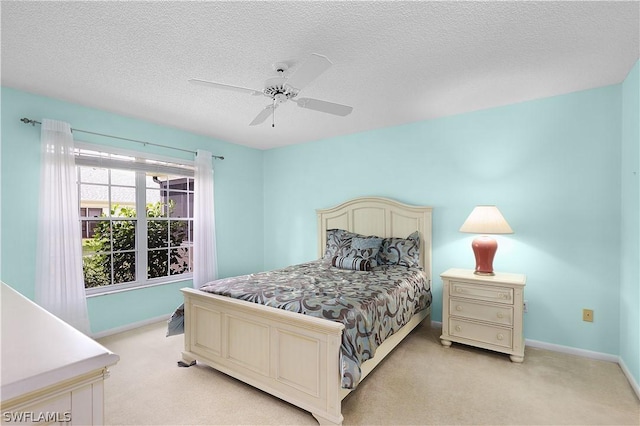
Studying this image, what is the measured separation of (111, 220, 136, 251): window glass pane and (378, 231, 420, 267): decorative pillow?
2917mm

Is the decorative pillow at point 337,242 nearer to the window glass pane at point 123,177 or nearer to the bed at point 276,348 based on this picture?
the bed at point 276,348

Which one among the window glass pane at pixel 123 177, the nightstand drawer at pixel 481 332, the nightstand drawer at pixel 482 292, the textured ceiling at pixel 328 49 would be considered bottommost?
the nightstand drawer at pixel 481 332

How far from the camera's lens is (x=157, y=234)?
4008 millimetres

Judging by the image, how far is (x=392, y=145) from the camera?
3967mm

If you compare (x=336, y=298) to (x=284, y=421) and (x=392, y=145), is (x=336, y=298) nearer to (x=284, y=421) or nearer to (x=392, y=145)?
(x=284, y=421)

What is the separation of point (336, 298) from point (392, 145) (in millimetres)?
2385

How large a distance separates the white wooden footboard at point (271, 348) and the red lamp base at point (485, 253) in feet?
6.09

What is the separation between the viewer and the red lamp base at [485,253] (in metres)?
3.01

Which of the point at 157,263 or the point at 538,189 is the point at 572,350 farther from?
the point at 157,263

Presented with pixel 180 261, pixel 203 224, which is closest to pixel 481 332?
pixel 203 224

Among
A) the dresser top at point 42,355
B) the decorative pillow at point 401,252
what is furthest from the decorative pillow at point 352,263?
the dresser top at point 42,355

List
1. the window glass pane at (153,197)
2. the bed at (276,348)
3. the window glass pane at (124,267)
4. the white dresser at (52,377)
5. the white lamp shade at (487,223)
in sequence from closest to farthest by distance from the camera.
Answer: the white dresser at (52,377)
the bed at (276,348)
the white lamp shade at (487,223)
the window glass pane at (124,267)
the window glass pane at (153,197)

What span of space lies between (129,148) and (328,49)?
2.68 metres

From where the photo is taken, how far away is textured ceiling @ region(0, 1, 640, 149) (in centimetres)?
175
